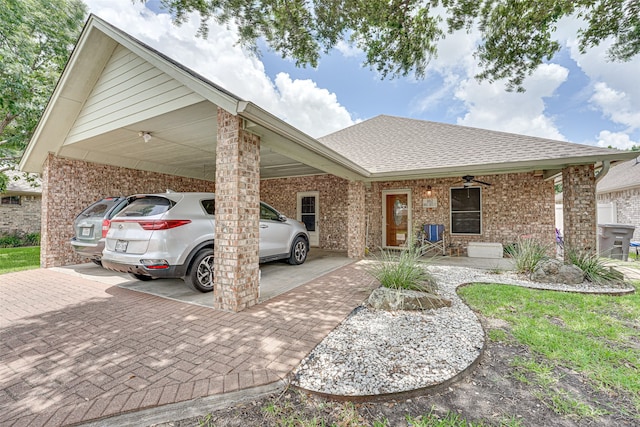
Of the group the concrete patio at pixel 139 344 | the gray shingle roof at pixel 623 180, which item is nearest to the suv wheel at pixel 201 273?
the concrete patio at pixel 139 344

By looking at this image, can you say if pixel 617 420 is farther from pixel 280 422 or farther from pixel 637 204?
pixel 637 204

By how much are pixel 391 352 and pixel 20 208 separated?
750 inches

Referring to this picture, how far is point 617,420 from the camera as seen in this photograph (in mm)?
1711

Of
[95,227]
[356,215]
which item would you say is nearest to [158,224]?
[95,227]

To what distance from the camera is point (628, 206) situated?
1169cm

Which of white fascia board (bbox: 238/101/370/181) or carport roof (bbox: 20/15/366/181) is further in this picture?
carport roof (bbox: 20/15/366/181)

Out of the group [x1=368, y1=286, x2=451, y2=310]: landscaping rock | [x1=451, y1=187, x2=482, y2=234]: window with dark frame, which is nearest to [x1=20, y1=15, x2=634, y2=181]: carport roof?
[x1=451, y1=187, x2=482, y2=234]: window with dark frame

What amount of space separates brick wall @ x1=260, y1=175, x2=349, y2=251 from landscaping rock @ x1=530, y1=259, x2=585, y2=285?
5438mm

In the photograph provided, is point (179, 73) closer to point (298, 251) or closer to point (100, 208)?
point (100, 208)

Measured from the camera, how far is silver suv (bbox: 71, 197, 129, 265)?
16.6 feet

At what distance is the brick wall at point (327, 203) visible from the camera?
30.8 feet

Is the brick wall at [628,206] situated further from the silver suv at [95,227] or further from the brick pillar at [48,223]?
the brick pillar at [48,223]

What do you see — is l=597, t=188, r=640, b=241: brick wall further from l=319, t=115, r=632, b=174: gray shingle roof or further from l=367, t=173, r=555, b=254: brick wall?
l=319, t=115, r=632, b=174: gray shingle roof

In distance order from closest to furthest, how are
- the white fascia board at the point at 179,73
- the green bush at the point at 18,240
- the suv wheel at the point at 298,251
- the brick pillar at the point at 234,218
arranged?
the white fascia board at the point at 179,73 < the brick pillar at the point at 234,218 < the suv wheel at the point at 298,251 < the green bush at the point at 18,240
